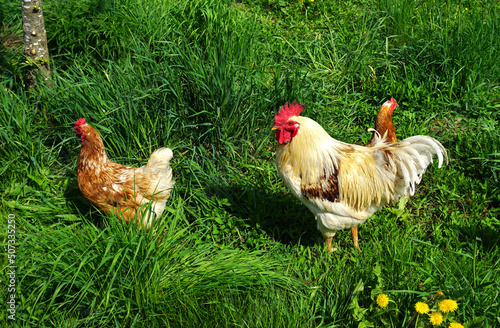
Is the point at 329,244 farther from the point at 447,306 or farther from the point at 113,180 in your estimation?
the point at 113,180

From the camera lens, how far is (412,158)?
9.80 ft

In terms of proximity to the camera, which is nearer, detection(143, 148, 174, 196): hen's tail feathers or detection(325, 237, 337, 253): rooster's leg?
detection(143, 148, 174, 196): hen's tail feathers

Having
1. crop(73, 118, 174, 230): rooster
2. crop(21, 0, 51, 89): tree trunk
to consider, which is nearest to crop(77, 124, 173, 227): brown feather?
crop(73, 118, 174, 230): rooster

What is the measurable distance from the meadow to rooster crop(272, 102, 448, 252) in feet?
1.27

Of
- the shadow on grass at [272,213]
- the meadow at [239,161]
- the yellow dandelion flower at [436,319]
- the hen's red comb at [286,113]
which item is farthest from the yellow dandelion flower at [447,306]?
the hen's red comb at [286,113]

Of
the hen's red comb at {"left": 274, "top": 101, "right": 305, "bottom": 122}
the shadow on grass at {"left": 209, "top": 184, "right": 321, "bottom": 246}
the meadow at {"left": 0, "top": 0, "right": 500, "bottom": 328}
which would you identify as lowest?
the shadow on grass at {"left": 209, "top": 184, "right": 321, "bottom": 246}

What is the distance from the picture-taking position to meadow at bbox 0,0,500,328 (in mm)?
2621

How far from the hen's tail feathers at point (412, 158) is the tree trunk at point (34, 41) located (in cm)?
338

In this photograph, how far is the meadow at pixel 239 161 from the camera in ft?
8.60

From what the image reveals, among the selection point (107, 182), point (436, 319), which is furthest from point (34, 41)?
point (436, 319)

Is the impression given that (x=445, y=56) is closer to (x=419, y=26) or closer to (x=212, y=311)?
(x=419, y=26)

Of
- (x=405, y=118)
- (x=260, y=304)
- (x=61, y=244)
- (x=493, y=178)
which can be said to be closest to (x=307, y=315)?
(x=260, y=304)

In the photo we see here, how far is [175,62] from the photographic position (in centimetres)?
422

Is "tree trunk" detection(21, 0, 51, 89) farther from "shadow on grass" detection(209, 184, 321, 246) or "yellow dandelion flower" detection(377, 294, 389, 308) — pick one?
"yellow dandelion flower" detection(377, 294, 389, 308)
